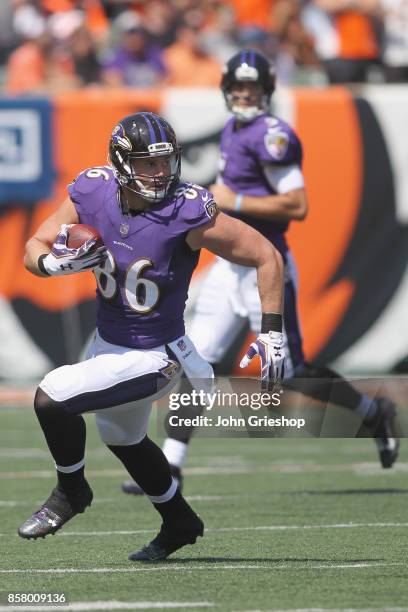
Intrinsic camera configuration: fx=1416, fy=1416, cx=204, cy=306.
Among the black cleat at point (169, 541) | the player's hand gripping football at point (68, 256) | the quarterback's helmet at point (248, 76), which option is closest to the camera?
the player's hand gripping football at point (68, 256)

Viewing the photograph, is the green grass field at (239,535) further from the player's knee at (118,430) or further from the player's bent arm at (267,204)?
the player's bent arm at (267,204)

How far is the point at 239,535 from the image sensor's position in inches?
243

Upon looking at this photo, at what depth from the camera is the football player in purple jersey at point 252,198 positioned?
753cm

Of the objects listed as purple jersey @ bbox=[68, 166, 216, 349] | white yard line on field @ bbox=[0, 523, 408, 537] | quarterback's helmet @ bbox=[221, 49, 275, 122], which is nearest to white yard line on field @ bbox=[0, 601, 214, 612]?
purple jersey @ bbox=[68, 166, 216, 349]

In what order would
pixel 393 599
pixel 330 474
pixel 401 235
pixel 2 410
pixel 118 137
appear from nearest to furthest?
A: 1. pixel 393 599
2. pixel 118 137
3. pixel 330 474
4. pixel 2 410
5. pixel 401 235

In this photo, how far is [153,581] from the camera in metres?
4.95

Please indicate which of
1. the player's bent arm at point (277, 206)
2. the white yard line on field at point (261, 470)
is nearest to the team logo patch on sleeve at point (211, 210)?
the player's bent arm at point (277, 206)

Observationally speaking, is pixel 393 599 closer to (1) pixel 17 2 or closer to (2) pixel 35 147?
(2) pixel 35 147

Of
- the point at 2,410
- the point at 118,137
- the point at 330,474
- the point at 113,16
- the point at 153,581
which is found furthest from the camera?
the point at 113,16

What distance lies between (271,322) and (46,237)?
0.91 meters

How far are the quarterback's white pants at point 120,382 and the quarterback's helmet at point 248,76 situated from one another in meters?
2.54

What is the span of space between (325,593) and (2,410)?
691 cm

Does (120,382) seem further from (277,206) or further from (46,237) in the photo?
(277,206)

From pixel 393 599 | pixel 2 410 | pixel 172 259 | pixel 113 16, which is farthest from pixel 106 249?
pixel 113 16
